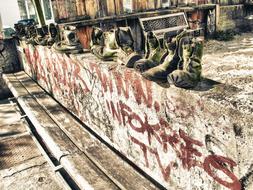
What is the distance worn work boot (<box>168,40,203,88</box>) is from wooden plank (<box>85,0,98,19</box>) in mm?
8731

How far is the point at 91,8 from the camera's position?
36.3 feet

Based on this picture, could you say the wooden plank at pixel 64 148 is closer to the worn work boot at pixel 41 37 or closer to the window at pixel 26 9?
the worn work boot at pixel 41 37

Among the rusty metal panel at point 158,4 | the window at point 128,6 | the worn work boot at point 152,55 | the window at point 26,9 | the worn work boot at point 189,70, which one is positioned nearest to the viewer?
the worn work boot at point 189,70

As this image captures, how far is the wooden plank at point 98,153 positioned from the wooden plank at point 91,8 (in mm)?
4853

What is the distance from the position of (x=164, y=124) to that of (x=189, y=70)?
74cm

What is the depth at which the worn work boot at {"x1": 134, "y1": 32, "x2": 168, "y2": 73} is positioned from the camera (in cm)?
343

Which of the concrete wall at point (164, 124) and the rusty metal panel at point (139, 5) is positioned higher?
the rusty metal panel at point (139, 5)

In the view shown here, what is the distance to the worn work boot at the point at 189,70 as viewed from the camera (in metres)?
2.87

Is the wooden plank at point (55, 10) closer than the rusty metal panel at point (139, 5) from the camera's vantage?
Yes

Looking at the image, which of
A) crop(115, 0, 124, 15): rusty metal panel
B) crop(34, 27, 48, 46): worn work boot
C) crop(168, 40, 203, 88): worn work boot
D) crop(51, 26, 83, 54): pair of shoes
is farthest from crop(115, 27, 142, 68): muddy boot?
crop(115, 0, 124, 15): rusty metal panel

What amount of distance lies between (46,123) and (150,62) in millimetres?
3504

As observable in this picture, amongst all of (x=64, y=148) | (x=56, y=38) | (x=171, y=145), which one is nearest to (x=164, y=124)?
(x=171, y=145)

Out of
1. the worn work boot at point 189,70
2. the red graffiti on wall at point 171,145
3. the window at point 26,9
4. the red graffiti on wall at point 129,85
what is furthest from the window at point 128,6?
the worn work boot at point 189,70

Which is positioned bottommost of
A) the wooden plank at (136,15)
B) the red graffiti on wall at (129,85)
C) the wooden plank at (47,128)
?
the wooden plank at (47,128)
